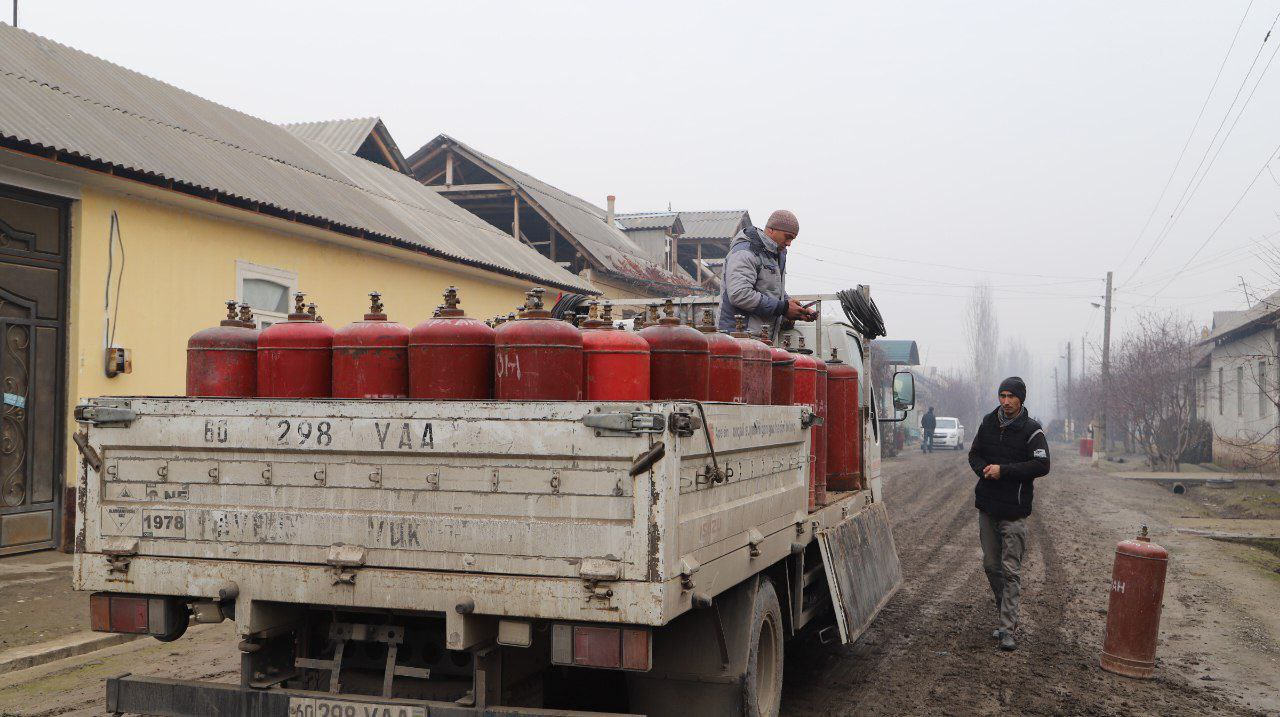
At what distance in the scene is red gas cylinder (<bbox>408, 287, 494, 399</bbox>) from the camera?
387cm

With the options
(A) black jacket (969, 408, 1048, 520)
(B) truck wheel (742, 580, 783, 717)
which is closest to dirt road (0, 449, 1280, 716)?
(B) truck wheel (742, 580, 783, 717)

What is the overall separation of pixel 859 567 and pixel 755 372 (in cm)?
209

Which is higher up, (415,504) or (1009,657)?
(415,504)

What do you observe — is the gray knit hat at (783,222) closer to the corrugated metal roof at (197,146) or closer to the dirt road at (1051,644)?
the dirt road at (1051,644)

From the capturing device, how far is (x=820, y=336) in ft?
24.7

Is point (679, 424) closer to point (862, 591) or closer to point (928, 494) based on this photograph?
point (862, 591)

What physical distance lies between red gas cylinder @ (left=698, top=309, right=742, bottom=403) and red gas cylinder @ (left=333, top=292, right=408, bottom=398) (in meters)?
1.42

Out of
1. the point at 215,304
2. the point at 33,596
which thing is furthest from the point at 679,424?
the point at 215,304

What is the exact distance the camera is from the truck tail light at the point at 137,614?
381 centimetres

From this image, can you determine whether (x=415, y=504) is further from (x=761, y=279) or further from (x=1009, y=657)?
(x=1009, y=657)

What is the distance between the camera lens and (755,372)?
4930mm

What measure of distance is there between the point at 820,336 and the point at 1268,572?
716cm

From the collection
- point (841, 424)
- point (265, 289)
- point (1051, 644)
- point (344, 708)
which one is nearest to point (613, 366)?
point (344, 708)

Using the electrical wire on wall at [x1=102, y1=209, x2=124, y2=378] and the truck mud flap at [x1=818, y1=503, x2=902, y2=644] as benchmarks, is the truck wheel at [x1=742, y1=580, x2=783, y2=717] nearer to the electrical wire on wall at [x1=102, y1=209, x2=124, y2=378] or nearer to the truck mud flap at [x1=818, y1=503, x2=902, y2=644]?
the truck mud flap at [x1=818, y1=503, x2=902, y2=644]
